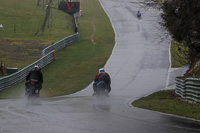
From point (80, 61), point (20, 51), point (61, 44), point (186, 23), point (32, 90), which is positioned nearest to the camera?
point (186, 23)

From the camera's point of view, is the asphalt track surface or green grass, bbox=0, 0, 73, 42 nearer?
the asphalt track surface

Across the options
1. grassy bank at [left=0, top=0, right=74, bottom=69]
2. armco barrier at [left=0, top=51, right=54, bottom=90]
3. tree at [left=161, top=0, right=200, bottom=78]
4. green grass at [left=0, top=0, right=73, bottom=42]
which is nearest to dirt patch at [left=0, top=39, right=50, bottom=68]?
grassy bank at [left=0, top=0, right=74, bottom=69]

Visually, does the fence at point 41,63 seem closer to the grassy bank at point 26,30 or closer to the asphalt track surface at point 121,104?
the grassy bank at point 26,30

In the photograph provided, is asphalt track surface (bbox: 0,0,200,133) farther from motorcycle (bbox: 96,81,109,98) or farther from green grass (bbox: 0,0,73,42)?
green grass (bbox: 0,0,73,42)

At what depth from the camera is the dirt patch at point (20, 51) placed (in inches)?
1447

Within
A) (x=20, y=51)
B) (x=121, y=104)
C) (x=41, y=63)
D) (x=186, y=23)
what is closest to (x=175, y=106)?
(x=121, y=104)

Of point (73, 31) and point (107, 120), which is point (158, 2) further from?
point (73, 31)

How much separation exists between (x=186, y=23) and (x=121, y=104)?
454 centimetres

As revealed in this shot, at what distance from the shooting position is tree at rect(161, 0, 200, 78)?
58.3 ft

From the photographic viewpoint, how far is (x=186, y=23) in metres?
18.3

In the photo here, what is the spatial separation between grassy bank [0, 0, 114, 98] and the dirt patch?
2.45 metres

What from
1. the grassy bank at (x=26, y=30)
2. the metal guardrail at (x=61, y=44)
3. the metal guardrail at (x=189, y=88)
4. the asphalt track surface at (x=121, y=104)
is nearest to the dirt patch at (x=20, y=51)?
the grassy bank at (x=26, y=30)

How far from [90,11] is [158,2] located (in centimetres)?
5006

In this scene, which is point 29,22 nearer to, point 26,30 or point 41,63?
point 26,30
